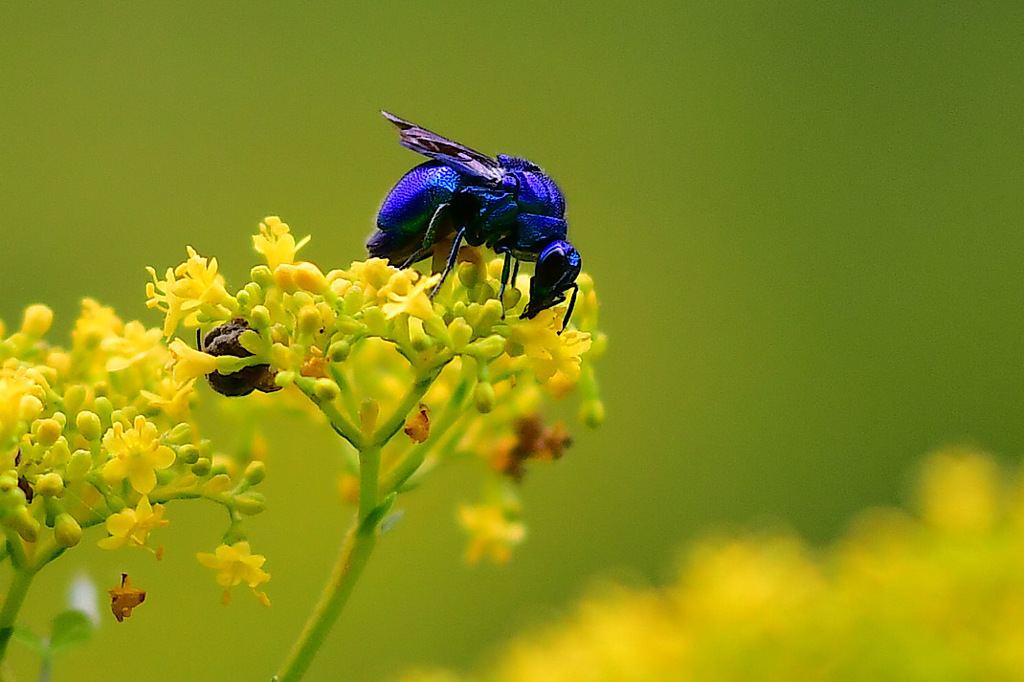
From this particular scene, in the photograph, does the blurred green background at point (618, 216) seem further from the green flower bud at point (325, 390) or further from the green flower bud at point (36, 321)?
the green flower bud at point (325, 390)

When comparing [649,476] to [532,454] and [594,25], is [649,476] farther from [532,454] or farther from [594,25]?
[532,454]

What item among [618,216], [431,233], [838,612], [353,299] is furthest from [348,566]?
[618,216]

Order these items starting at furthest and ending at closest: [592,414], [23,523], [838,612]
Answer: [838,612] < [592,414] < [23,523]

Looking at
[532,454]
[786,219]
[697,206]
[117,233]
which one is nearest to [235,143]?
[117,233]

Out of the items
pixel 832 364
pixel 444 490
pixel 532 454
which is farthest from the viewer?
pixel 832 364

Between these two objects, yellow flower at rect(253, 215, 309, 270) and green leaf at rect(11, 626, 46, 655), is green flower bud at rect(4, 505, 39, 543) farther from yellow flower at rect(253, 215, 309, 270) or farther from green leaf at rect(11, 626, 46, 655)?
yellow flower at rect(253, 215, 309, 270)

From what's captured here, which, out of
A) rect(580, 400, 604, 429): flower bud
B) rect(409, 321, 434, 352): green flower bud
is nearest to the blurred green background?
rect(580, 400, 604, 429): flower bud

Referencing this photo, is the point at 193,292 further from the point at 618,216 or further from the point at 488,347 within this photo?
the point at 618,216
